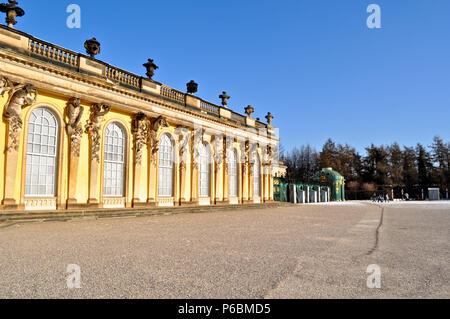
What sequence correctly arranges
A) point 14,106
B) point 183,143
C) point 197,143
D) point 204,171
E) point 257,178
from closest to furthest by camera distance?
point 14,106
point 183,143
point 197,143
point 204,171
point 257,178

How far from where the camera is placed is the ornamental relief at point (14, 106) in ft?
38.5

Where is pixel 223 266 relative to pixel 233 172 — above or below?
below

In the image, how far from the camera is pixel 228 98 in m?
25.4

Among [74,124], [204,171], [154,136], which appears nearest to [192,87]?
[154,136]

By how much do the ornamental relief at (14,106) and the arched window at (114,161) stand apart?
4060 millimetres

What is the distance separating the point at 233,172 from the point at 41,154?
15.1 meters

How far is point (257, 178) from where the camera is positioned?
1120 inches

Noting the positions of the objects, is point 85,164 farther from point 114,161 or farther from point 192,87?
point 192,87

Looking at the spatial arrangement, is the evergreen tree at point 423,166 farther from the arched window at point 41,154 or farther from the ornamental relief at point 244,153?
the arched window at point 41,154

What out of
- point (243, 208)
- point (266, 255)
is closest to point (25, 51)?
point (266, 255)

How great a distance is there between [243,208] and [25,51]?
1658 cm

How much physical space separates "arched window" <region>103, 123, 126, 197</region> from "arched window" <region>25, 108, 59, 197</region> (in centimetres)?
259

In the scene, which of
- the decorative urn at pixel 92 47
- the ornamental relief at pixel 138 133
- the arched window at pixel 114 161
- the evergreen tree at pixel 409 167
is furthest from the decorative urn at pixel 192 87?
the evergreen tree at pixel 409 167
